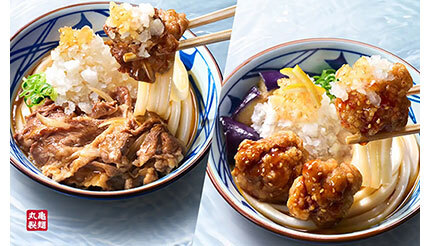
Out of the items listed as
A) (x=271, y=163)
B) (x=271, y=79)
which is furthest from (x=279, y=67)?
(x=271, y=163)

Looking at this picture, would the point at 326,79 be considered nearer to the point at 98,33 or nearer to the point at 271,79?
the point at 271,79

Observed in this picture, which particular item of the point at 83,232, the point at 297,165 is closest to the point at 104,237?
the point at 83,232

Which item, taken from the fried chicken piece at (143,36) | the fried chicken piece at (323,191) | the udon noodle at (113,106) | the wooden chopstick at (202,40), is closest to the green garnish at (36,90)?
the udon noodle at (113,106)

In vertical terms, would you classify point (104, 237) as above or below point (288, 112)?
below

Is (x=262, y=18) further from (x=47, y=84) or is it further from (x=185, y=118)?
(x=47, y=84)

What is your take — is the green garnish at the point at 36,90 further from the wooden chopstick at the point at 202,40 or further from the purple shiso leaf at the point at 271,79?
the purple shiso leaf at the point at 271,79
